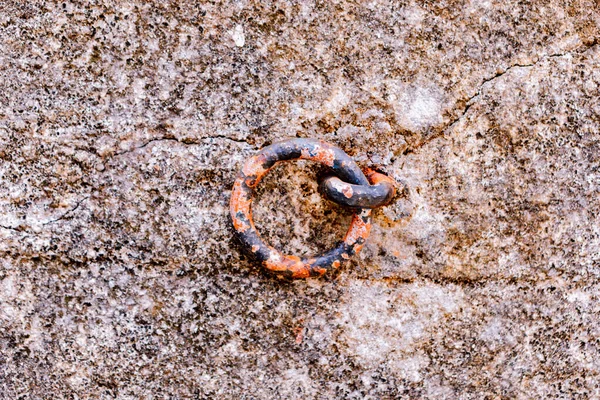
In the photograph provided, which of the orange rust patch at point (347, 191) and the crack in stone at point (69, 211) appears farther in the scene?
the crack in stone at point (69, 211)

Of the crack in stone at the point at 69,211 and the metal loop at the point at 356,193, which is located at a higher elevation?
the metal loop at the point at 356,193

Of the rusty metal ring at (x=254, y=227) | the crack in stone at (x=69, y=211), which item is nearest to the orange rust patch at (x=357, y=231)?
the rusty metal ring at (x=254, y=227)

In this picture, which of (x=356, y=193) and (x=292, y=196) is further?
(x=292, y=196)

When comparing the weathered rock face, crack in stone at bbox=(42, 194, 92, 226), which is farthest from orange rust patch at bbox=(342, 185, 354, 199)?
crack in stone at bbox=(42, 194, 92, 226)

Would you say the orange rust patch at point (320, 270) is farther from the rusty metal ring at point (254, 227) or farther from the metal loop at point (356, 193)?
the metal loop at point (356, 193)

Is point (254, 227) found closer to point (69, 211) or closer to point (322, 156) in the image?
point (322, 156)

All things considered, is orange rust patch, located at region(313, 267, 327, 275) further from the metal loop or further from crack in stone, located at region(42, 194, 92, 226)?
crack in stone, located at region(42, 194, 92, 226)

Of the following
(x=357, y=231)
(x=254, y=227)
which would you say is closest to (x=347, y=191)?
(x=357, y=231)
